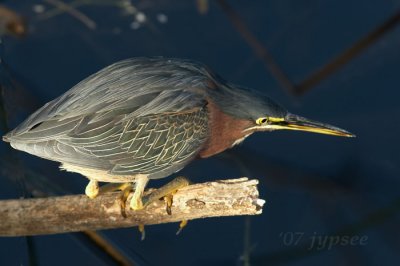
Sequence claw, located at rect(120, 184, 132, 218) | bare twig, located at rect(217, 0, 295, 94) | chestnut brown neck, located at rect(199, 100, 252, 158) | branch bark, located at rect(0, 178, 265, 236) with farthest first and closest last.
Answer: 1. bare twig, located at rect(217, 0, 295, 94)
2. chestnut brown neck, located at rect(199, 100, 252, 158)
3. claw, located at rect(120, 184, 132, 218)
4. branch bark, located at rect(0, 178, 265, 236)

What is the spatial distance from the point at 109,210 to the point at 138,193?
0.16m

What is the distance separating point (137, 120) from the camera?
13.3 feet

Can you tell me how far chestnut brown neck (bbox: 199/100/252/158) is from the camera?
4.19 m

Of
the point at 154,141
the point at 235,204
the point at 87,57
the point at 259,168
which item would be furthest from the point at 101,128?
the point at 87,57

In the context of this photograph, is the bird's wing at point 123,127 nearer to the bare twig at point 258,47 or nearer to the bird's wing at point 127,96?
the bird's wing at point 127,96

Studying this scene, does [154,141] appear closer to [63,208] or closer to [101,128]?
[101,128]

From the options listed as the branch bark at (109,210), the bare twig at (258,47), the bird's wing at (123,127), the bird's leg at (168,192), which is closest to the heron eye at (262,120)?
the bird's wing at (123,127)

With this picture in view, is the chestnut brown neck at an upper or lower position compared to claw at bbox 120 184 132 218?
upper

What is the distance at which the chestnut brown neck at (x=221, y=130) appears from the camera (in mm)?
4191

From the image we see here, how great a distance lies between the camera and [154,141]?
407cm

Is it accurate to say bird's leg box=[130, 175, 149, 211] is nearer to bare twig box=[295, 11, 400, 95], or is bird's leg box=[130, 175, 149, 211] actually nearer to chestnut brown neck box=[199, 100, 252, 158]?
chestnut brown neck box=[199, 100, 252, 158]

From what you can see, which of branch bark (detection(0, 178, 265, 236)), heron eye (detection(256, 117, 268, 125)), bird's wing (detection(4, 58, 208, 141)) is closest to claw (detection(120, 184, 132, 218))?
branch bark (detection(0, 178, 265, 236))

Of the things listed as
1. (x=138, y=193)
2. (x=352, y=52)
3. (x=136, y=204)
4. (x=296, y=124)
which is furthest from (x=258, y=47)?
(x=136, y=204)

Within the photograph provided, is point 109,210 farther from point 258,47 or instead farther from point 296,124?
point 258,47
